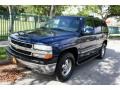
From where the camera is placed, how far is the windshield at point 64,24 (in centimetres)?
655

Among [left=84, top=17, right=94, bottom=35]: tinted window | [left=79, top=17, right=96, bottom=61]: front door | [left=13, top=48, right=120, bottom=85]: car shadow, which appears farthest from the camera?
[left=84, top=17, right=94, bottom=35]: tinted window

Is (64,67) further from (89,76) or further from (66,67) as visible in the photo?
(89,76)

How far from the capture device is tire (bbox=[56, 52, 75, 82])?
18.1 feet

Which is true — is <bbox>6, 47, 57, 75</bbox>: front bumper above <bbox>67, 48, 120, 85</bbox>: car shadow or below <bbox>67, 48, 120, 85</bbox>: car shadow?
above

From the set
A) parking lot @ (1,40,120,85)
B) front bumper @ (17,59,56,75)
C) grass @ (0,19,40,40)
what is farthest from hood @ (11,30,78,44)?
grass @ (0,19,40,40)

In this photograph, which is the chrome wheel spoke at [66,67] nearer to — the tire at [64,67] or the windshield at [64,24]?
the tire at [64,67]

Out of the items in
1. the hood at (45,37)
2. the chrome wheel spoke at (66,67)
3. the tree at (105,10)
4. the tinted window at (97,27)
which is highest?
the tree at (105,10)

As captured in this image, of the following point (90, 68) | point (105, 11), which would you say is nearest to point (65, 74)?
point (90, 68)

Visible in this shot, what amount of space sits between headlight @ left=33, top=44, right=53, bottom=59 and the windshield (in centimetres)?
162

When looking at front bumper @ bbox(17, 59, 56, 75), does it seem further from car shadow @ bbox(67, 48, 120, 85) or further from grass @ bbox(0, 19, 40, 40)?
grass @ bbox(0, 19, 40, 40)

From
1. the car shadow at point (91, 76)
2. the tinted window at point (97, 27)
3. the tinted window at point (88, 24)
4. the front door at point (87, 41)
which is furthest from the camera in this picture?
the tinted window at point (97, 27)

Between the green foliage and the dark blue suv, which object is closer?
the dark blue suv

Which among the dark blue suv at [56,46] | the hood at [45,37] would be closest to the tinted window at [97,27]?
the dark blue suv at [56,46]

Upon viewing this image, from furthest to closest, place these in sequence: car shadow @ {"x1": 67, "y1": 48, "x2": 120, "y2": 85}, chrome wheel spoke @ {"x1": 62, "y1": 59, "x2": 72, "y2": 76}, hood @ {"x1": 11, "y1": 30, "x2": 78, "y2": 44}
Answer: car shadow @ {"x1": 67, "y1": 48, "x2": 120, "y2": 85}, chrome wheel spoke @ {"x1": 62, "y1": 59, "x2": 72, "y2": 76}, hood @ {"x1": 11, "y1": 30, "x2": 78, "y2": 44}
